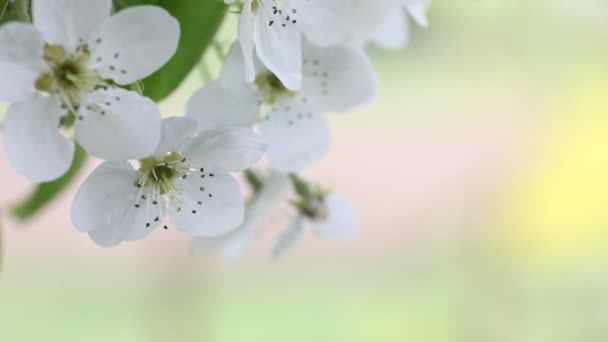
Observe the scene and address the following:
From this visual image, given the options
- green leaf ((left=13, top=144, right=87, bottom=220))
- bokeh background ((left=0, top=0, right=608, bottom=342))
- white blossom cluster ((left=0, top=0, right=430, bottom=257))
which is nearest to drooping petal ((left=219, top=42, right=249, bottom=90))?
white blossom cluster ((left=0, top=0, right=430, bottom=257))

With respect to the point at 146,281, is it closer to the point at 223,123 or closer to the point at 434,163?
the point at 434,163

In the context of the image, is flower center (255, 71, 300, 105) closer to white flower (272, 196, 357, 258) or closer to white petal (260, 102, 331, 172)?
white petal (260, 102, 331, 172)

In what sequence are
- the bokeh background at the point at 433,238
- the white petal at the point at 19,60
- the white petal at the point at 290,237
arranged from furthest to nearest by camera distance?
1. the bokeh background at the point at 433,238
2. the white petal at the point at 290,237
3. the white petal at the point at 19,60

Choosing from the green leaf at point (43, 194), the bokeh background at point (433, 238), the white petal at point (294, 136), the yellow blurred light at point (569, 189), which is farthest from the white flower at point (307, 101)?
the yellow blurred light at point (569, 189)

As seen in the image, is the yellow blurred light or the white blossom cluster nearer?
the white blossom cluster

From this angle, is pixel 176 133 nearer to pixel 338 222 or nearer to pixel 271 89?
pixel 271 89

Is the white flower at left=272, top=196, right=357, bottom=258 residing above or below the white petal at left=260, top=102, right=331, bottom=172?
below

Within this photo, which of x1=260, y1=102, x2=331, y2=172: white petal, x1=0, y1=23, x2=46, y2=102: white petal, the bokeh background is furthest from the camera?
the bokeh background

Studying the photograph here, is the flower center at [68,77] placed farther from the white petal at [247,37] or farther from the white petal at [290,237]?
the white petal at [290,237]
